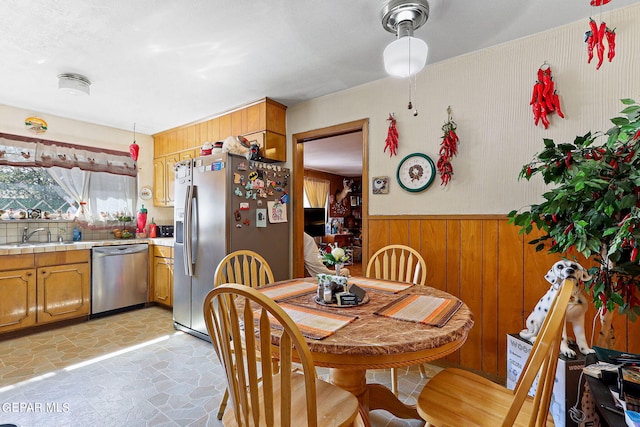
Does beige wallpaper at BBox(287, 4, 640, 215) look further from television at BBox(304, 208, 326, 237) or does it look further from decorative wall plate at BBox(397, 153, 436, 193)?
television at BBox(304, 208, 326, 237)

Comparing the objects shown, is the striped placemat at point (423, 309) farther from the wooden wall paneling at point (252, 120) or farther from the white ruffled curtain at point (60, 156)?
the white ruffled curtain at point (60, 156)

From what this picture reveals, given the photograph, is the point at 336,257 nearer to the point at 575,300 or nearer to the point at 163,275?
the point at 575,300

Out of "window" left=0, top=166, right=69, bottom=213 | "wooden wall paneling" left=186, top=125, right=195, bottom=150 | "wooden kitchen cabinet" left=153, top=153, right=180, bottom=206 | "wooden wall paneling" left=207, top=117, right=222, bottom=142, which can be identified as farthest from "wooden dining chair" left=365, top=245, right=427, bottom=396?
"window" left=0, top=166, right=69, bottom=213

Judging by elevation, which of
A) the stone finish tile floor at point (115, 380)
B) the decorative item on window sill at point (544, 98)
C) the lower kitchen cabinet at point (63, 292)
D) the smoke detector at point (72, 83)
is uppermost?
the smoke detector at point (72, 83)

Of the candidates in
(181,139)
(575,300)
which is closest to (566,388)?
(575,300)

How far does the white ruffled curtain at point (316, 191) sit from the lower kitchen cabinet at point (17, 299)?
5478 millimetres

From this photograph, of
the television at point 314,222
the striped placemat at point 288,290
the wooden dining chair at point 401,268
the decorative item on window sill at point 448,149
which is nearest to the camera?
the striped placemat at point 288,290

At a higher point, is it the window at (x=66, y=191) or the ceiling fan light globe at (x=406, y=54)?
the ceiling fan light globe at (x=406, y=54)

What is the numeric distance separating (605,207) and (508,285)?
3.29 ft

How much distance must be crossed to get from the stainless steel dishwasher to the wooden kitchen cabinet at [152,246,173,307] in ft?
0.33

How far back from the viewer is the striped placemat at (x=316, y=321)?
112 cm

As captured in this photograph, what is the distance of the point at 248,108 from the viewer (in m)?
3.30

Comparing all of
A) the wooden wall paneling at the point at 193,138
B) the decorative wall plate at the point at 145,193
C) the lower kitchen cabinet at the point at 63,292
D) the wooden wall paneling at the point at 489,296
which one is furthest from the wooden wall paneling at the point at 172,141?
the wooden wall paneling at the point at 489,296

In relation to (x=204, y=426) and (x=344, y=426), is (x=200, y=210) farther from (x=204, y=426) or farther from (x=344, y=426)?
(x=344, y=426)
